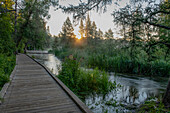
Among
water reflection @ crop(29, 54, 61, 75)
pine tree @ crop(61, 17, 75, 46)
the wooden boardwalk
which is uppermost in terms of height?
pine tree @ crop(61, 17, 75, 46)

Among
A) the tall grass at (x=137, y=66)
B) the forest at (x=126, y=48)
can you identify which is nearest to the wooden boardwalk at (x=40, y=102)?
the forest at (x=126, y=48)

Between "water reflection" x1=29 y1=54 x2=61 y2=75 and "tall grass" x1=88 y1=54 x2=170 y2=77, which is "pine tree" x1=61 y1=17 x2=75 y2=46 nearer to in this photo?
"water reflection" x1=29 y1=54 x2=61 y2=75

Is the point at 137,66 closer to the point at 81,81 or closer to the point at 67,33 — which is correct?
the point at 81,81

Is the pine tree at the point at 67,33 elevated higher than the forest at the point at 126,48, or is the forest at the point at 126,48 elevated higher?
the pine tree at the point at 67,33

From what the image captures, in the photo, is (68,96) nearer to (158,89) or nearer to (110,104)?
(110,104)

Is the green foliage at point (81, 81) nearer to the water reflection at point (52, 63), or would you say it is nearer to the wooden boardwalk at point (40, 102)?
the water reflection at point (52, 63)

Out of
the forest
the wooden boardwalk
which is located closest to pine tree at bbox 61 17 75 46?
the forest

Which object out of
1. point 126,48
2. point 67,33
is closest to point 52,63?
point 126,48

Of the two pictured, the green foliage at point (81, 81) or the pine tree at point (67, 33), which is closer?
the green foliage at point (81, 81)

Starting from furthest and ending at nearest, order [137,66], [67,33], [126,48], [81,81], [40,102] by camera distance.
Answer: [67,33], [137,66], [81,81], [126,48], [40,102]

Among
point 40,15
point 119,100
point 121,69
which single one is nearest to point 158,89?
point 119,100

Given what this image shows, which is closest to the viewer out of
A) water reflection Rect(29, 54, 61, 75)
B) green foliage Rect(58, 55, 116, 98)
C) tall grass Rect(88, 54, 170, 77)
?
green foliage Rect(58, 55, 116, 98)

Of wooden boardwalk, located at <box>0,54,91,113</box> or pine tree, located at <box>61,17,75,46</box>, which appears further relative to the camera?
pine tree, located at <box>61,17,75,46</box>

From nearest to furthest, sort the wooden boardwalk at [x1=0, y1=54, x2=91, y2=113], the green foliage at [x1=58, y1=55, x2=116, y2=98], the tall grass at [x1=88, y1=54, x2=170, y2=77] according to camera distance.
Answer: the wooden boardwalk at [x1=0, y1=54, x2=91, y2=113], the green foliage at [x1=58, y1=55, x2=116, y2=98], the tall grass at [x1=88, y1=54, x2=170, y2=77]
